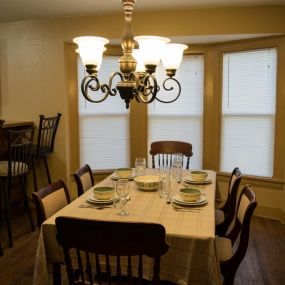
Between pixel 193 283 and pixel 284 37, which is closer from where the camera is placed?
pixel 193 283

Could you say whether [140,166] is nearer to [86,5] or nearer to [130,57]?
[130,57]

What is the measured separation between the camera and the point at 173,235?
1680 mm

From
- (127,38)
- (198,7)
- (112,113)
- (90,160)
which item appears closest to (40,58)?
(112,113)

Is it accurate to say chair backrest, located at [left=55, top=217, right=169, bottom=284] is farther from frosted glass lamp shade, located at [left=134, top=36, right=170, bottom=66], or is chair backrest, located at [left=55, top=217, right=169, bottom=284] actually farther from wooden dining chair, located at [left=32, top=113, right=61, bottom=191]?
wooden dining chair, located at [left=32, top=113, right=61, bottom=191]

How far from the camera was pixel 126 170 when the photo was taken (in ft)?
9.52

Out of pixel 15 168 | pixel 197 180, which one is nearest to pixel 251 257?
pixel 197 180

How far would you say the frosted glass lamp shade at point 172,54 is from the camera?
2.39 m

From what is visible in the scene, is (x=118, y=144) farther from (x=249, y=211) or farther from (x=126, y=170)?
(x=249, y=211)

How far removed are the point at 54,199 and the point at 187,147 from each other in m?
2.00

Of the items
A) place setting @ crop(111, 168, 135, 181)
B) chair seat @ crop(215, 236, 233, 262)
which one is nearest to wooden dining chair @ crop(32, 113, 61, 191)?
place setting @ crop(111, 168, 135, 181)

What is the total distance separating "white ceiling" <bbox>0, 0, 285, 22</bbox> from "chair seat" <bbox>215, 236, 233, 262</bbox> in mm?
2478

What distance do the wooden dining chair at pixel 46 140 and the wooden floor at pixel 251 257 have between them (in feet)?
2.43

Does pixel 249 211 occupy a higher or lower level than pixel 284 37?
lower

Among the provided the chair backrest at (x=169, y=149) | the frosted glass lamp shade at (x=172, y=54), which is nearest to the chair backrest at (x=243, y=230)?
the frosted glass lamp shade at (x=172, y=54)
